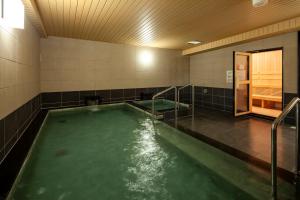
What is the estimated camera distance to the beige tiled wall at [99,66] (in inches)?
204

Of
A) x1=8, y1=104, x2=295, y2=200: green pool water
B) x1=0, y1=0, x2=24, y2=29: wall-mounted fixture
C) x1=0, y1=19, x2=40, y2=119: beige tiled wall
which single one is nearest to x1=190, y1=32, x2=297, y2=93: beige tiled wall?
x1=8, y1=104, x2=295, y2=200: green pool water

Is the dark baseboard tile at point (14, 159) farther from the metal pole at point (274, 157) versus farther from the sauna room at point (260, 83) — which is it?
the sauna room at point (260, 83)

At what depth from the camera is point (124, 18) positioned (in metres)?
3.59

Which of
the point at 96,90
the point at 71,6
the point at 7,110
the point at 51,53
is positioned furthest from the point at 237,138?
the point at 51,53

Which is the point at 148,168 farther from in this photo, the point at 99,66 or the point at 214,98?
the point at 214,98

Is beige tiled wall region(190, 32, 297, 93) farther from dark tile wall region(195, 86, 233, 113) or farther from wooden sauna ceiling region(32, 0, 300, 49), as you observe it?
wooden sauna ceiling region(32, 0, 300, 49)

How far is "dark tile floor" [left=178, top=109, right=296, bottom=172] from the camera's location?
2583mm

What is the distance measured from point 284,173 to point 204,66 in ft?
18.0

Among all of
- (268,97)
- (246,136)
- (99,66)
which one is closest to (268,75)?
(268,97)

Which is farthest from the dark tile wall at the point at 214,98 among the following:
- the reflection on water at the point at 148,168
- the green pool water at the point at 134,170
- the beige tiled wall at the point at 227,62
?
the reflection on water at the point at 148,168

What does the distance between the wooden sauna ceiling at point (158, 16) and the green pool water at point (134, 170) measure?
216cm

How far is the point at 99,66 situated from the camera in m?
5.86

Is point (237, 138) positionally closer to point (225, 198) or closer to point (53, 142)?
point (225, 198)

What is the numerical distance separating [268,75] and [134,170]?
659 centimetres
